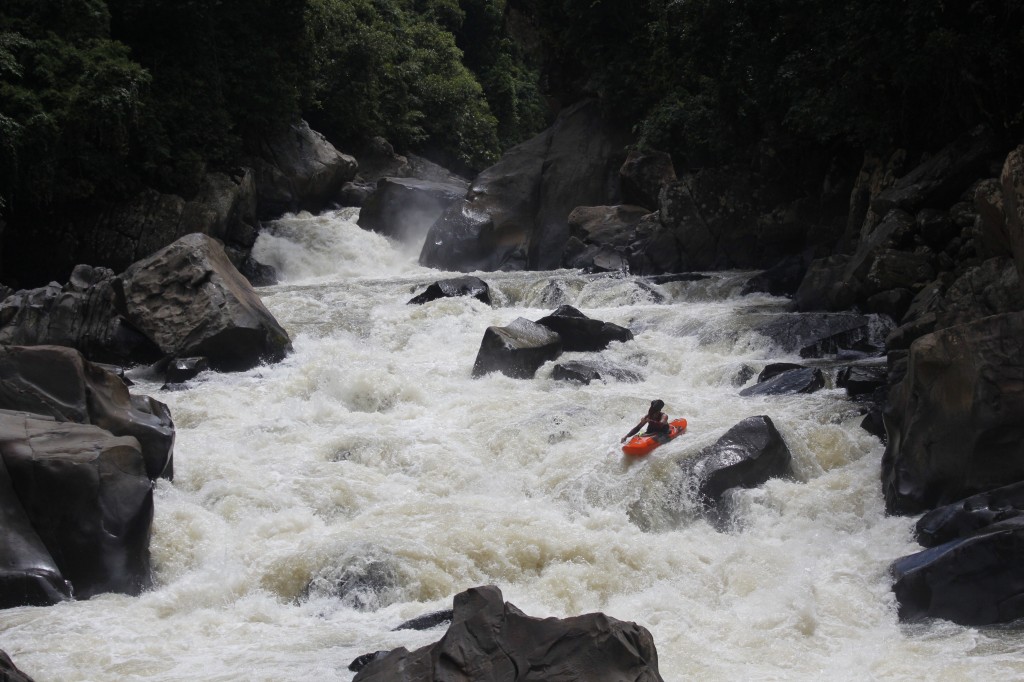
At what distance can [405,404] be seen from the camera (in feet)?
41.5

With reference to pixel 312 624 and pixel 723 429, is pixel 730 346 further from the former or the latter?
pixel 312 624

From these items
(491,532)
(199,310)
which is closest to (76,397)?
(491,532)

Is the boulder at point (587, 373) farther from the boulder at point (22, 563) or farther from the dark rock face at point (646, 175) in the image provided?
the dark rock face at point (646, 175)

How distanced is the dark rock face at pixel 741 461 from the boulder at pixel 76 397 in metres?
5.16

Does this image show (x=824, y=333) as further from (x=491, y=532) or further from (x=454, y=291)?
(x=491, y=532)

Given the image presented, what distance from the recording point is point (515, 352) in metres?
13.5

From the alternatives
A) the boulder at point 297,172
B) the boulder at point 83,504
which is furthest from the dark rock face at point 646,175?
the boulder at point 83,504

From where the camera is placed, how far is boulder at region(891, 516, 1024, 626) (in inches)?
266

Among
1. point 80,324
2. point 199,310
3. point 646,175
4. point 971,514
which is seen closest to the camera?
point 971,514

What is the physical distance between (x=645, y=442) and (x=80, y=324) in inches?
360

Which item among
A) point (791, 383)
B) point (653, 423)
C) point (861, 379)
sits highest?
point (861, 379)

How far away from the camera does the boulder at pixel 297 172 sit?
25969 mm

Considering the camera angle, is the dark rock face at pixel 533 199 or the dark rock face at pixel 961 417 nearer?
the dark rock face at pixel 961 417

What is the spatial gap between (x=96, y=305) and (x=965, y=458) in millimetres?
12064
